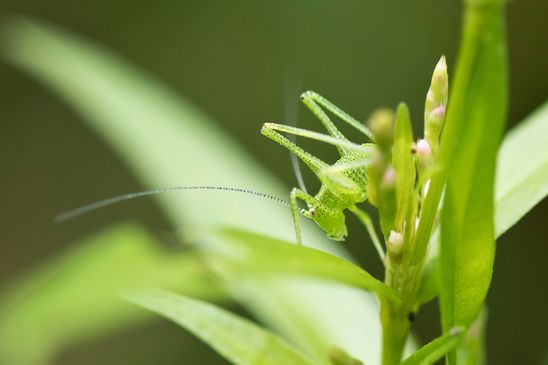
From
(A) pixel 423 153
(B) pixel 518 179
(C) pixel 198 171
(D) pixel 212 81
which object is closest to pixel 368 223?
(A) pixel 423 153

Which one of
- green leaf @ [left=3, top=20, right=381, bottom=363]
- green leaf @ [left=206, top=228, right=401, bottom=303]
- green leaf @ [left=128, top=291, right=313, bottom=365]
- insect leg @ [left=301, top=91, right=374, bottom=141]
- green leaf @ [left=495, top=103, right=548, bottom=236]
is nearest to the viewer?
green leaf @ [left=206, top=228, right=401, bottom=303]

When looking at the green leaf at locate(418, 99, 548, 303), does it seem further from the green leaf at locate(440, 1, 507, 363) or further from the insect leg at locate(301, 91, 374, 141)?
the insect leg at locate(301, 91, 374, 141)

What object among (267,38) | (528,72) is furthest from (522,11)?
(267,38)

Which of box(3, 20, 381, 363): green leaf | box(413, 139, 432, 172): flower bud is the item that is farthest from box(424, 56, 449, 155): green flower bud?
box(3, 20, 381, 363): green leaf

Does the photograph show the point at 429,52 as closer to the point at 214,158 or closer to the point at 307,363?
the point at 214,158

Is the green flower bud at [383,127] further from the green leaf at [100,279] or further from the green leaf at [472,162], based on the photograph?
the green leaf at [100,279]

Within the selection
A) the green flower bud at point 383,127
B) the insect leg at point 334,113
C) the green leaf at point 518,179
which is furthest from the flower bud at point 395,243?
the insect leg at point 334,113

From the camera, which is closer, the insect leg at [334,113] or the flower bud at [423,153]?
the flower bud at [423,153]
